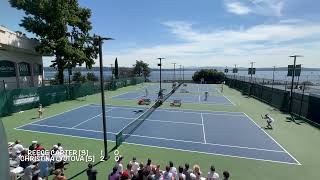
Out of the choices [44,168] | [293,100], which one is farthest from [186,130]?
[293,100]

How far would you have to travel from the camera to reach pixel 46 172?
12.8 metres

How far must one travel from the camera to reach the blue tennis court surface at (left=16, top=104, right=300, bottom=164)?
1798 centimetres

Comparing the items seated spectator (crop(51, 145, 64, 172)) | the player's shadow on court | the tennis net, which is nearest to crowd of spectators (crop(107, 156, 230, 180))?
seated spectator (crop(51, 145, 64, 172))

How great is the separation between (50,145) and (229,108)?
74.7ft

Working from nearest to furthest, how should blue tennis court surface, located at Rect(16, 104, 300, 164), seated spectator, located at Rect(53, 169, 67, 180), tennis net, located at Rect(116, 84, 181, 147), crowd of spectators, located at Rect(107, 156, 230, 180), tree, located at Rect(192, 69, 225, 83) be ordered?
seated spectator, located at Rect(53, 169, 67, 180) → crowd of spectators, located at Rect(107, 156, 230, 180) → blue tennis court surface, located at Rect(16, 104, 300, 164) → tennis net, located at Rect(116, 84, 181, 147) → tree, located at Rect(192, 69, 225, 83)

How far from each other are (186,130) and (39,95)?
2112cm

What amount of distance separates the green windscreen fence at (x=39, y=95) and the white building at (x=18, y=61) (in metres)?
3.55

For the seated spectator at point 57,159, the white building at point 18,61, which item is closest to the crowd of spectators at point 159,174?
the seated spectator at point 57,159

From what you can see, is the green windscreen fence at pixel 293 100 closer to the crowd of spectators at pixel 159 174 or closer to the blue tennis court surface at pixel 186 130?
the blue tennis court surface at pixel 186 130

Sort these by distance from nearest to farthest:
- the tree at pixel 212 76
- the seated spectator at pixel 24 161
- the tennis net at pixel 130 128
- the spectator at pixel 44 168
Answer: the spectator at pixel 44 168
the seated spectator at pixel 24 161
the tennis net at pixel 130 128
the tree at pixel 212 76

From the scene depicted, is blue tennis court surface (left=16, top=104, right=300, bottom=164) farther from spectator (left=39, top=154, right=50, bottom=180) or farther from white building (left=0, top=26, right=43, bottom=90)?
white building (left=0, top=26, right=43, bottom=90)

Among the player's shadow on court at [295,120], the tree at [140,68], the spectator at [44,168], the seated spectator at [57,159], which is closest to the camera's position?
the spectator at [44,168]

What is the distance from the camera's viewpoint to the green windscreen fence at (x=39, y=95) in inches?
1138

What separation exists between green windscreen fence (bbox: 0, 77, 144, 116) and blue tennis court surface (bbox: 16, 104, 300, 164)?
5.50 metres
